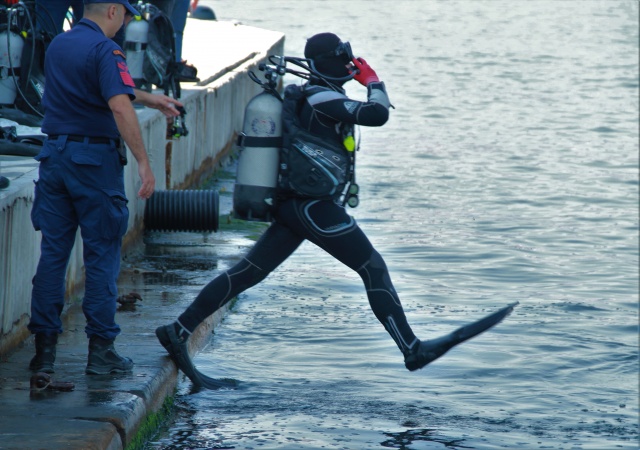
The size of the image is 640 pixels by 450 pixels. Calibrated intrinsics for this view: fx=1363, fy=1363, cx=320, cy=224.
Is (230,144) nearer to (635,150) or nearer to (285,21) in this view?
(635,150)

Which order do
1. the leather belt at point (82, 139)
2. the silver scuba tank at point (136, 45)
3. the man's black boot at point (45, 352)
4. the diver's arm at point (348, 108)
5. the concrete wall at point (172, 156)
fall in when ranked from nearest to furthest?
the leather belt at point (82, 139)
the man's black boot at point (45, 352)
the diver's arm at point (348, 108)
the concrete wall at point (172, 156)
the silver scuba tank at point (136, 45)

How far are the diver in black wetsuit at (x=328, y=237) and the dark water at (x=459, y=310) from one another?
0.35 metres

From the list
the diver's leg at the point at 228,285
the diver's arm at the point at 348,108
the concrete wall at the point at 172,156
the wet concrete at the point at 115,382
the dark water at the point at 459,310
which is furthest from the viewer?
the diver's leg at the point at 228,285

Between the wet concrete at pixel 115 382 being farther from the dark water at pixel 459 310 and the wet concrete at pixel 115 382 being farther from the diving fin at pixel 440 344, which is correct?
the diving fin at pixel 440 344

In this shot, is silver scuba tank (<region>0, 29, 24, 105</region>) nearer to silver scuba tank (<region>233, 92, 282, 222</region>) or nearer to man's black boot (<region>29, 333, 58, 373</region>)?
silver scuba tank (<region>233, 92, 282, 222</region>)

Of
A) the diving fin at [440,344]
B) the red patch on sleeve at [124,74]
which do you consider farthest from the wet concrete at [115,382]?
the red patch on sleeve at [124,74]

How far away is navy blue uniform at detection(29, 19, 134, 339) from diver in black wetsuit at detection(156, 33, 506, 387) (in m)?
0.77

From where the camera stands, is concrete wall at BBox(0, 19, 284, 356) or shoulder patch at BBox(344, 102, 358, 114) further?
concrete wall at BBox(0, 19, 284, 356)

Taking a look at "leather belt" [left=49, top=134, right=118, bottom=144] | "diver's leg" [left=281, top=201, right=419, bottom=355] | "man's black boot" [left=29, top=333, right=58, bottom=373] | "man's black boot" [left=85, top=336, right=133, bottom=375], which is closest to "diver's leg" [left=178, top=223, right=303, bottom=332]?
"diver's leg" [left=281, top=201, right=419, bottom=355]

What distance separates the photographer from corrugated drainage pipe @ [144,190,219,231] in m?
10.6

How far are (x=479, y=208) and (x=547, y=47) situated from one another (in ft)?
121

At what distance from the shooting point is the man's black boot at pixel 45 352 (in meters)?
6.48

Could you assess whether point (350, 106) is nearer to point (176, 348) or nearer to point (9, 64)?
point (176, 348)

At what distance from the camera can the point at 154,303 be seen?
834 centimetres
